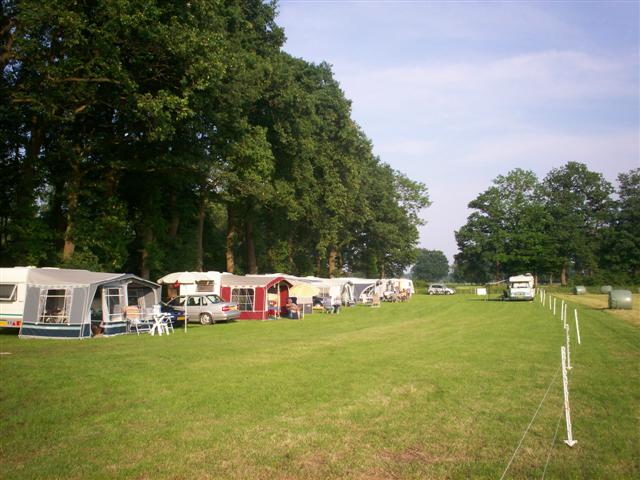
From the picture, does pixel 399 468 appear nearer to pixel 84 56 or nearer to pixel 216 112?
pixel 84 56

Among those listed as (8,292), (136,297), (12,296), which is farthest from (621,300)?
(8,292)

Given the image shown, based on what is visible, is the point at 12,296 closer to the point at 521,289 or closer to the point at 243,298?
the point at 243,298

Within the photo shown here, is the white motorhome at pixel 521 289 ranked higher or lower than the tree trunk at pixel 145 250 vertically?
lower

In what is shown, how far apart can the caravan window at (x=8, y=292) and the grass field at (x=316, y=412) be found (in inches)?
258

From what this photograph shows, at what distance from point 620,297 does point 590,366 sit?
24.1 meters

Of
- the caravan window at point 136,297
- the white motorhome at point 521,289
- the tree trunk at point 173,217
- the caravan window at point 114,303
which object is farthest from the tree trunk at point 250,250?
the white motorhome at point 521,289

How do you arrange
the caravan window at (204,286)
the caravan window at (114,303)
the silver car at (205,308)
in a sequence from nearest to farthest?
the caravan window at (114,303) < the silver car at (205,308) < the caravan window at (204,286)

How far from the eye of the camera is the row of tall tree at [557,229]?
83.1 meters

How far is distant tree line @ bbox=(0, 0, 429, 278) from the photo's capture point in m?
21.1

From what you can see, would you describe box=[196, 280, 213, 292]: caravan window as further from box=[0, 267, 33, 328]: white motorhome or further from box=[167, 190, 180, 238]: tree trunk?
box=[0, 267, 33, 328]: white motorhome

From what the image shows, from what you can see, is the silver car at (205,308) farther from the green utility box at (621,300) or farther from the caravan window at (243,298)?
the green utility box at (621,300)

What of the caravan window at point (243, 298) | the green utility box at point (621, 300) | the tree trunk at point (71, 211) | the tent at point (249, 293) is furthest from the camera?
the green utility box at point (621, 300)

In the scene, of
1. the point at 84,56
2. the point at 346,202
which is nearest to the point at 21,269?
the point at 84,56

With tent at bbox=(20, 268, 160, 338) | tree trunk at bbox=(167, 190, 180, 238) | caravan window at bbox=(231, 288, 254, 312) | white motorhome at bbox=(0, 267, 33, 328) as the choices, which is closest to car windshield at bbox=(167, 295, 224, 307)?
caravan window at bbox=(231, 288, 254, 312)
